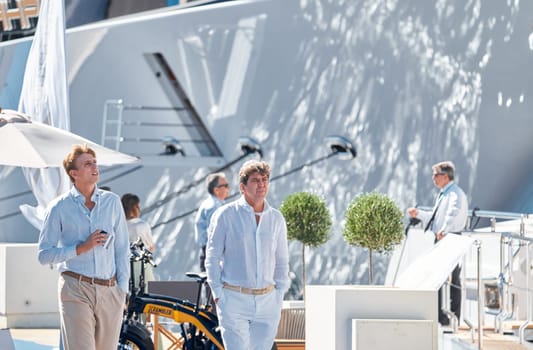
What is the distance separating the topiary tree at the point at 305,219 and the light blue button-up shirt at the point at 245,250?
4.34 metres

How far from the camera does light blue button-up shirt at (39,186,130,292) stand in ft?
17.7

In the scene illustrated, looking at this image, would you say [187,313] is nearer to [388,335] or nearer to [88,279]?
[388,335]

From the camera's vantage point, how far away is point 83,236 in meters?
5.45

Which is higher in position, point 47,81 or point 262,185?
point 47,81

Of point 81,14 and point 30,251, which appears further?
point 81,14

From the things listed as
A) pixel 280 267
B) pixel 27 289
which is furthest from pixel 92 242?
pixel 27 289

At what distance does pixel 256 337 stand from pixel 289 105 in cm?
756

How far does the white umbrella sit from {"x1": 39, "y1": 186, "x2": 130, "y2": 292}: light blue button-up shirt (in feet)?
6.65

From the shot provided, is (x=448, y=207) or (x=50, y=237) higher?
(x=448, y=207)

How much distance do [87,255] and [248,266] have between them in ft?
2.27

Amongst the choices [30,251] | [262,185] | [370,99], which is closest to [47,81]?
[30,251]

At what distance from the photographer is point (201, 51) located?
1355 cm

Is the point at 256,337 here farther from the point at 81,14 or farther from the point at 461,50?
the point at 81,14

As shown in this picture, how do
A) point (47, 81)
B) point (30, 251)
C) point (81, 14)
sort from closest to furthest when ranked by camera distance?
point (47, 81) < point (30, 251) < point (81, 14)
